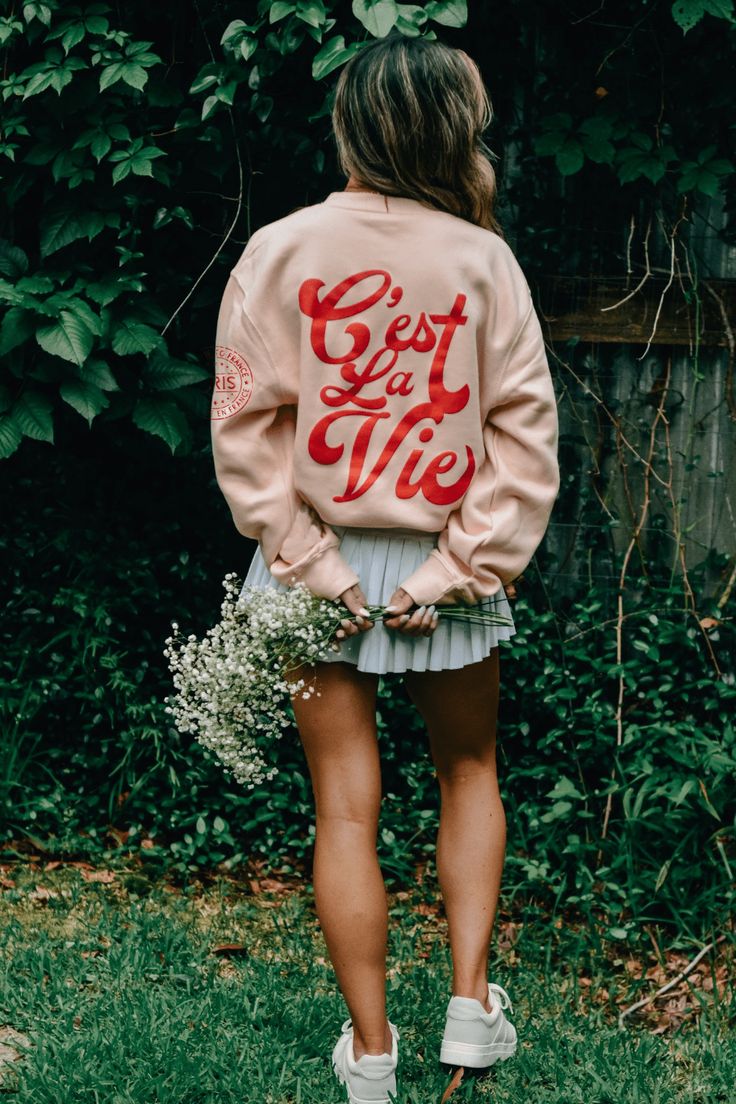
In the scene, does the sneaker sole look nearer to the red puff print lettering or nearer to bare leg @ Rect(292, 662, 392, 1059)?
bare leg @ Rect(292, 662, 392, 1059)

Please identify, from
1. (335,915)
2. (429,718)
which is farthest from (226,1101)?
(429,718)

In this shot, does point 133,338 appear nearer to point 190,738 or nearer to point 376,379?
point 190,738

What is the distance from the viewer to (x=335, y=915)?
246cm

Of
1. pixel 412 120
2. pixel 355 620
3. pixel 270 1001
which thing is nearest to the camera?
pixel 412 120

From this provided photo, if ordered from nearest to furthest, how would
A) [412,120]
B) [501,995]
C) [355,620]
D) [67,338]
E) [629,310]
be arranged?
[412,120]
[355,620]
[501,995]
[67,338]
[629,310]

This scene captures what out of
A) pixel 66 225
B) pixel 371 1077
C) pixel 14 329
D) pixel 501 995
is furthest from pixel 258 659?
pixel 66 225

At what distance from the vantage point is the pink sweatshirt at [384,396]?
234 centimetres

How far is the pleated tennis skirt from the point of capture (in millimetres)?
2467

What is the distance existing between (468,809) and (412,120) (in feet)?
4.41

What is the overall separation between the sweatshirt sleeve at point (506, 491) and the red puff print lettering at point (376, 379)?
11 cm

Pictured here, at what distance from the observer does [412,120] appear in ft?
7.58

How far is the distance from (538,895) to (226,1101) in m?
1.46

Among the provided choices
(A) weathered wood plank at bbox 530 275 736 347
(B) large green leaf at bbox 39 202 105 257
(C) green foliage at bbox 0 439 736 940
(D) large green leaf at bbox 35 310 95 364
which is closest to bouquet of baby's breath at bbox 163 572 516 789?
(D) large green leaf at bbox 35 310 95 364

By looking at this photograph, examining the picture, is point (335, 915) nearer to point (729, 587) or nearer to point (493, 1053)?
point (493, 1053)
